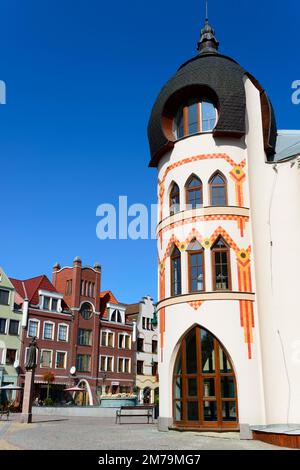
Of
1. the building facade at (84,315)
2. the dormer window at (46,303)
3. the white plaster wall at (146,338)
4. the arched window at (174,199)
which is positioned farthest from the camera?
the white plaster wall at (146,338)

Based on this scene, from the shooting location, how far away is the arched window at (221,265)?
18.1m

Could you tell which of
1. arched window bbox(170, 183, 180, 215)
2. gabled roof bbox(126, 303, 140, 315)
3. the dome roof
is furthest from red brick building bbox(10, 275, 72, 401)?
arched window bbox(170, 183, 180, 215)

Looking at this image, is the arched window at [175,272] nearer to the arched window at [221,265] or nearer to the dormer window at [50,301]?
the arched window at [221,265]

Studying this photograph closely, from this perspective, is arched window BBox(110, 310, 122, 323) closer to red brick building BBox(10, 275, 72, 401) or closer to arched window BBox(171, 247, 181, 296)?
red brick building BBox(10, 275, 72, 401)

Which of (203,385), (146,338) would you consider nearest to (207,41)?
(203,385)

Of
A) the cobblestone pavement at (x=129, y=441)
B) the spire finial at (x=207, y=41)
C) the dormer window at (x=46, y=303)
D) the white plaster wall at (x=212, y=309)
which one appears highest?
the spire finial at (x=207, y=41)

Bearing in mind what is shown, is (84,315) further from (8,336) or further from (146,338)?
(146,338)

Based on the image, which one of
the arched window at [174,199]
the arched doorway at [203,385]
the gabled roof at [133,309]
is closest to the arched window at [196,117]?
the arched window at [174,199]

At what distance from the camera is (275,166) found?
62.8ft

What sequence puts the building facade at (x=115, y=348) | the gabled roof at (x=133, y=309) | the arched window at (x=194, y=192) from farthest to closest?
the gabled roof at (x=133, y=309) → the building facade at (x=115, y=348) → the arched window at (x=194, y=192)

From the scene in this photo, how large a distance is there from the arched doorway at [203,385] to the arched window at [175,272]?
1858 millimetres

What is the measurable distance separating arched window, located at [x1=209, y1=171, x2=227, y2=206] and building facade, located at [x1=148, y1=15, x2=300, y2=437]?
1.5 inches

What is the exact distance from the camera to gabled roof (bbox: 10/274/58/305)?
50.8 metres

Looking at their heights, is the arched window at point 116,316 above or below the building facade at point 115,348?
above
